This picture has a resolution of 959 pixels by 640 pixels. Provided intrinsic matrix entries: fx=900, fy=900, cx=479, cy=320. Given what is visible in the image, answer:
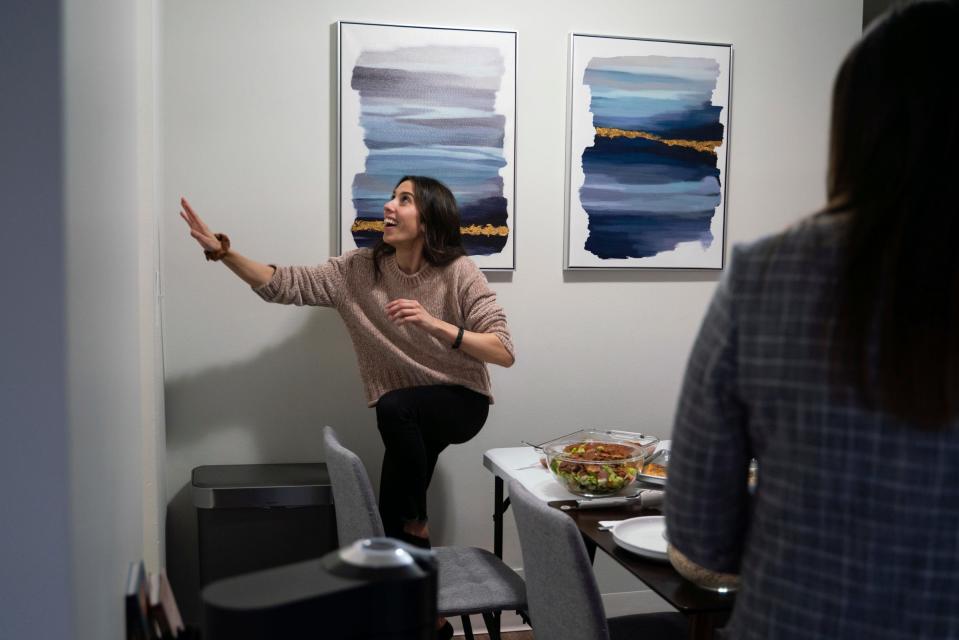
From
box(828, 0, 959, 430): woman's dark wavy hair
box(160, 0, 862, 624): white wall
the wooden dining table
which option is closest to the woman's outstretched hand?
box(160, 0, 862, 624): white wall

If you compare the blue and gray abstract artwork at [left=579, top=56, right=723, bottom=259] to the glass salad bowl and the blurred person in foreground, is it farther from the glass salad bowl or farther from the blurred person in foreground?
the blurred person in foreground

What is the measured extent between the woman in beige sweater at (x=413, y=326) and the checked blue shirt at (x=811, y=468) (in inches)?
67.6

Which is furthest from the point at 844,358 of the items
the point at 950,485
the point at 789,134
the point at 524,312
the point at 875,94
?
the point at 789,134

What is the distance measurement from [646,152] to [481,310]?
0.98m

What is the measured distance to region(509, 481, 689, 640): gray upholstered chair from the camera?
5.45 ft

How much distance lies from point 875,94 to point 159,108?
93.2 inches

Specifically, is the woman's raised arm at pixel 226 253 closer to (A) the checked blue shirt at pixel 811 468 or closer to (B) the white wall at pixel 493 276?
(B) the white wall at pixel 493 276

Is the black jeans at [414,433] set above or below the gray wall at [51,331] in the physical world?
below

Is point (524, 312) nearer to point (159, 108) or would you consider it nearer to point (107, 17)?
point (159, 108)

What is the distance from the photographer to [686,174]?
10.9 ft

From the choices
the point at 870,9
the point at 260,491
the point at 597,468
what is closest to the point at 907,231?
the point at 597,468

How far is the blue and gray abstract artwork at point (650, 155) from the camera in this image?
323 cm

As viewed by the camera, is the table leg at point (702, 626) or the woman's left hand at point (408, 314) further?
the woman's left hand at point (408, 314)

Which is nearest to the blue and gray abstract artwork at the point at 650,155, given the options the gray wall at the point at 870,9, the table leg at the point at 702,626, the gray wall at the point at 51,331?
the gray wall at the point at 870,9
